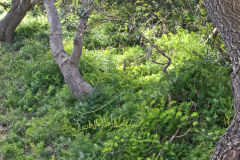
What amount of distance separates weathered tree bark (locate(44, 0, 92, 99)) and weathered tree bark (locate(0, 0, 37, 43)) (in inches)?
118

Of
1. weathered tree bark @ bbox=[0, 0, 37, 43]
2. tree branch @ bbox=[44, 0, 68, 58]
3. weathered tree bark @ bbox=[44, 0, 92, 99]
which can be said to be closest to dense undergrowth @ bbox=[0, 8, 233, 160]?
weathered tree bark @ bbox=[44, 0, 92, 99]

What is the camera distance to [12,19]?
30.5ft

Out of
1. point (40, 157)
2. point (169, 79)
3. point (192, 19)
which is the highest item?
point (192, 19)

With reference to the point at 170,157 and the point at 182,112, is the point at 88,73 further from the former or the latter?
the point at 170,157

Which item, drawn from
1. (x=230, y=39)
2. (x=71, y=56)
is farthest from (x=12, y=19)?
(x=230, y=39)

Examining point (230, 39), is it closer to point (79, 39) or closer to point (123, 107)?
point (123, 107)

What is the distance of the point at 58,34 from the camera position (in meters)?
6.46

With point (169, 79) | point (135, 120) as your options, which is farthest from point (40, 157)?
point (169, 79)

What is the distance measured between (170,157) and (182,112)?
739 mm

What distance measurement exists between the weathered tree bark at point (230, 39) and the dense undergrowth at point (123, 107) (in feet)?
1.91

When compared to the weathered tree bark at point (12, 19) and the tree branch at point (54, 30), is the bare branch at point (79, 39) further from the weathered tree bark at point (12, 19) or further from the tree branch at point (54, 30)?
the weathered tree bark at point (12, 19)

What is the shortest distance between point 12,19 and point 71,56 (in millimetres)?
4772

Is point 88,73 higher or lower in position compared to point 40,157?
higher

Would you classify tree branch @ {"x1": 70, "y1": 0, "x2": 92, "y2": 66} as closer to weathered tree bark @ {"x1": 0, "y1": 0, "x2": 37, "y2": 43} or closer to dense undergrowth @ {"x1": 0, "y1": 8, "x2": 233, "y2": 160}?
dense undergrowth @ {"x1": 0, "y1": 8, "x2": 233, "y2": 160}
